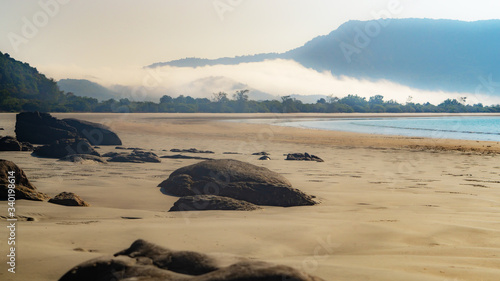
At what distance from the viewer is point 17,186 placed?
5.75 metres

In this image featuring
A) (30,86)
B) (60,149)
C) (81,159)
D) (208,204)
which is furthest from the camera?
(30,86)

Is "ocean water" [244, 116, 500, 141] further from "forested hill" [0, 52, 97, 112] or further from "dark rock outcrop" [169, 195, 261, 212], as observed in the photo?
"forested hill" [0, 52, 97, 112]

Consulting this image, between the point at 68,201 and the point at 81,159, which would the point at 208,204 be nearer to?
the point at 68,201

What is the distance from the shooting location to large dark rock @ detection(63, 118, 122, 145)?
1695 centimetres

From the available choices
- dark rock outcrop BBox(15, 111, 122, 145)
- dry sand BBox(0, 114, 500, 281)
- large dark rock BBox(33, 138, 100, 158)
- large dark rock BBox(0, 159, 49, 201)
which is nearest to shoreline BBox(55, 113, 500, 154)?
dark rock outcrop BBox(15, 111, 122, 145)

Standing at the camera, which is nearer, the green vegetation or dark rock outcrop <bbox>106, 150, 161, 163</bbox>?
dark rock outcrop <bbox>106, 150, 161, 163</bbox>

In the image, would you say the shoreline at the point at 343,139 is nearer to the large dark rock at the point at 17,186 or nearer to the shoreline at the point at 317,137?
the shoreline at the point at 317,137

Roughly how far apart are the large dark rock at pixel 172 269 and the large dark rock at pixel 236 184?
153 inches

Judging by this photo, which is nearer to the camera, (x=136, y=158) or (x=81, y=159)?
(x=81, y=159)

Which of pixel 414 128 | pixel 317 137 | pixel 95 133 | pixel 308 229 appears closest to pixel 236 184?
pixel 308 229

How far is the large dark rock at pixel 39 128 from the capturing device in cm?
1584

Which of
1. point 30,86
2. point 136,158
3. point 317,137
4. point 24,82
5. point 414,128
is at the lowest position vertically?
point 317,137

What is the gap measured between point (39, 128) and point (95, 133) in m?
2.02

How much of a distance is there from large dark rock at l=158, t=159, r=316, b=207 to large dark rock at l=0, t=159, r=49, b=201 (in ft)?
6.19
